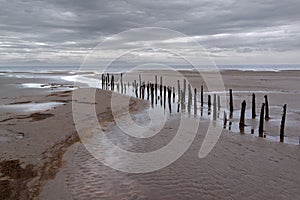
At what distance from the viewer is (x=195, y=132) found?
1290cm

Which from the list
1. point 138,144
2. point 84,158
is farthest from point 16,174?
Result: point 138,144

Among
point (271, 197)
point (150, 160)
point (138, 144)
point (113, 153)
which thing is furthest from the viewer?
point (138, 144)

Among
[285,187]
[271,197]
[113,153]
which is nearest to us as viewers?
[271,197]

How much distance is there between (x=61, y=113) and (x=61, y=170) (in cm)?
915

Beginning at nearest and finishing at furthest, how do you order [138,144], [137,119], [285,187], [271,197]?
[271,197] < [285,187] < [138,144] < [137,119]

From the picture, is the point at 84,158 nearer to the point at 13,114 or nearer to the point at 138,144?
the point at 138,144

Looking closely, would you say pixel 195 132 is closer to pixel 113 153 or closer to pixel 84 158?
pixel 113 153

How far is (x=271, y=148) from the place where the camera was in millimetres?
10539

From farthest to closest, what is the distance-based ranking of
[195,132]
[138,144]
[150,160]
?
[195,132] < [138,144] < [150,160]

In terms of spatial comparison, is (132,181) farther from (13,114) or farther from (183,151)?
(13,114)

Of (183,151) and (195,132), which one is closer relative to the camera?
(183,151)

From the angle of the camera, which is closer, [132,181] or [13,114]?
[132,181]

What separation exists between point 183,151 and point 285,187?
3750 millimetres

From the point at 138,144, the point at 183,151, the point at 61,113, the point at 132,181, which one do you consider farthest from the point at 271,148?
the point at 61,113
